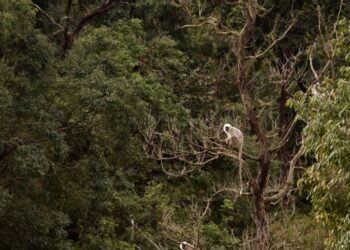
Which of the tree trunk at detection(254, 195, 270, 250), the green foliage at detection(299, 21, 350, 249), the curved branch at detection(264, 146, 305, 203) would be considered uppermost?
the green foliage at detection(299, 21, 350, 249)

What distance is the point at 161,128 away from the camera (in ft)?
74.1

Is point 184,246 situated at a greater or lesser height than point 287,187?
lesser

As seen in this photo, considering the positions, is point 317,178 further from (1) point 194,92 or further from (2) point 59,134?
(1) point 194,92

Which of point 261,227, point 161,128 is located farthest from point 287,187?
point 161,128

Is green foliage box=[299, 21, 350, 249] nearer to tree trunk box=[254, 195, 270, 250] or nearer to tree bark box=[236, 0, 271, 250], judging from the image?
tree trunk box=[254, 195, 270, 250]

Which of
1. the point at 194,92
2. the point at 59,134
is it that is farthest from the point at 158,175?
the point at 59,134

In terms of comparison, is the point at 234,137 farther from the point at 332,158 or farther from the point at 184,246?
the point at 332,158

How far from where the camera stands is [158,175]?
23.0 metres

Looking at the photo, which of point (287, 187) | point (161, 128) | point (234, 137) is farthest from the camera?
point (161, 128)

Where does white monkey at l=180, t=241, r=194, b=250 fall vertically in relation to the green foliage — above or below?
below

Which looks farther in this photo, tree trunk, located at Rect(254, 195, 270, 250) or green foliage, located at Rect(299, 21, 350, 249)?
tree trunk, located at Rect(254, 195, 270, 250)

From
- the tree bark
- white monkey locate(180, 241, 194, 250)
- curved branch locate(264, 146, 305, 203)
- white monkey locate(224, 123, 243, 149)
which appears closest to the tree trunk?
the tree bark

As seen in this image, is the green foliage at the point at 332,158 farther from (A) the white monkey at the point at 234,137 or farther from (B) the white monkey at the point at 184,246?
(A) the white monkey at the point at 234,137

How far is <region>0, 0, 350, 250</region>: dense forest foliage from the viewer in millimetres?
12945
